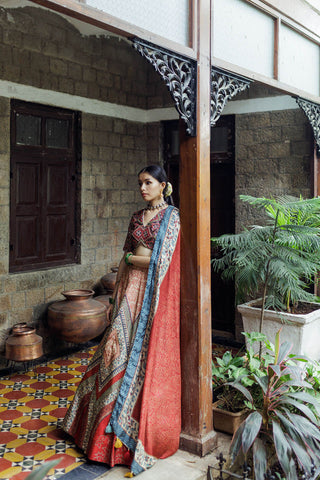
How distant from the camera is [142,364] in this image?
3.33 m

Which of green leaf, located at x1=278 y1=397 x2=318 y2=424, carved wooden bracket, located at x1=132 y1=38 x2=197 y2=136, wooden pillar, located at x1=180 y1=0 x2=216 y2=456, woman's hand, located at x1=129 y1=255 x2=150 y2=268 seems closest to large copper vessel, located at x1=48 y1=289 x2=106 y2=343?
woman's hand, located at x1=129 y1=255 x2=150 y2=268

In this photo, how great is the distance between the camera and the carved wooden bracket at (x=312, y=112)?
4830mm

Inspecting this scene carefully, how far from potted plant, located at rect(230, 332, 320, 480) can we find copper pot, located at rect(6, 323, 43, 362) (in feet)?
7.56

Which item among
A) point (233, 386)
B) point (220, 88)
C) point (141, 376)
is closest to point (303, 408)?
point (233, 386)

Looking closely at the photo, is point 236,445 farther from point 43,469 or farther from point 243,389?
point 43,469

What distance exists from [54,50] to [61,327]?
2.91 metres

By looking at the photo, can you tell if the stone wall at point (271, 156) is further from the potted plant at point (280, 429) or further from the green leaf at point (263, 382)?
the green leaf at point (263, 382)

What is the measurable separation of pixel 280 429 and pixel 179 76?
2.16 meters

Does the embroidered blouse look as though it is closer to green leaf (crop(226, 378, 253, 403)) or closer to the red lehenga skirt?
the red lehenga skirt

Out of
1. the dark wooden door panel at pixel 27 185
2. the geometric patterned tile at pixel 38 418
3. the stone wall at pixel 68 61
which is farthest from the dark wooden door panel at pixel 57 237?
the stone wall at pixel 68 61

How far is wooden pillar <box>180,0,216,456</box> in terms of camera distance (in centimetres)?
334

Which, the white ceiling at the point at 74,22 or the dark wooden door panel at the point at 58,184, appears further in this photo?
the dark wooden door panel at the point at 58,184

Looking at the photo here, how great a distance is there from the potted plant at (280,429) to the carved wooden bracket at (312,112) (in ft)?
7.63

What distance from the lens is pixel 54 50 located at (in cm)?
565
